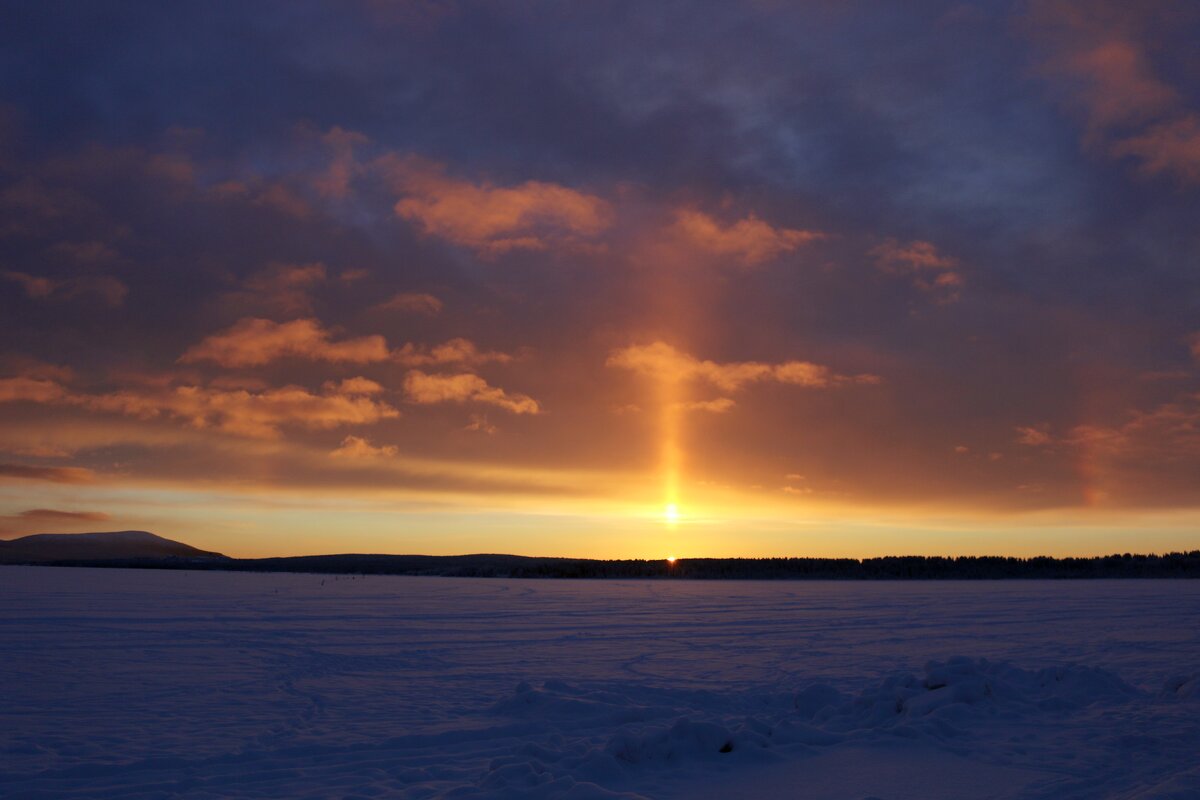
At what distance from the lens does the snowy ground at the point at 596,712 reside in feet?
23.3

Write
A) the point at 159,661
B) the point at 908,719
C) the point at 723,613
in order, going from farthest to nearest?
the point at 723,613, the point at 159,661, the point at 908,719

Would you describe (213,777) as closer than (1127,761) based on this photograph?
Yes

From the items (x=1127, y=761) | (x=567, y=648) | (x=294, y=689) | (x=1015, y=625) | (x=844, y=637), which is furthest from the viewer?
(x=1015, y=625)

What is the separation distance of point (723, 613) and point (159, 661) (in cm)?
1506

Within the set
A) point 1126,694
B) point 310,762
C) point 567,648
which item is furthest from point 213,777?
point 1126,694

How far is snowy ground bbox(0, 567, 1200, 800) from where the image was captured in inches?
280

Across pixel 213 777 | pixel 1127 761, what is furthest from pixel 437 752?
pixel 1127 761

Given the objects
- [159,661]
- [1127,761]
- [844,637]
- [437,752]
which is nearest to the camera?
[1127,761]

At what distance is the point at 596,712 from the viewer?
964 cm

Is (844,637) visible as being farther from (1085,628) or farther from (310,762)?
(310,762)

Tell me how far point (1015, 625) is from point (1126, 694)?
9.88 meters

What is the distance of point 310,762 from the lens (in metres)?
7.61

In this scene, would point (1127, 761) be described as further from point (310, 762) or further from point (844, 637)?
point (844, 637)

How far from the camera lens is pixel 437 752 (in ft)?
26.5
